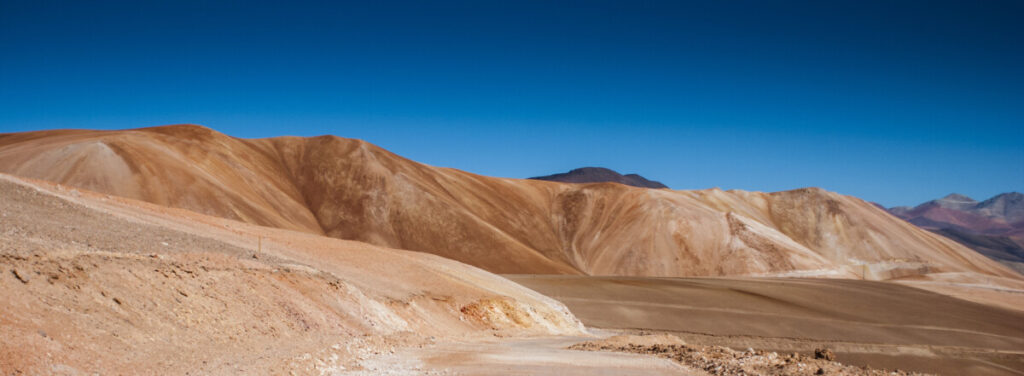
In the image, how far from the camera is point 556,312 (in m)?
34.8

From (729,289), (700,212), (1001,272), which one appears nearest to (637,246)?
(700,212)

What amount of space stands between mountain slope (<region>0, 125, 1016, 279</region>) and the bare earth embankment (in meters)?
20.9

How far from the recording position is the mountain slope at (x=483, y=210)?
67.0m

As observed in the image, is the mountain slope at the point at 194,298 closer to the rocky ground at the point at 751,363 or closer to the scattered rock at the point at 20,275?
the scattered rock at the point at 20,275

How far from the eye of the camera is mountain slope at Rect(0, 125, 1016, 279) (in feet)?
220

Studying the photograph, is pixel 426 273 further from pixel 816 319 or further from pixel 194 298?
pixel 816 319

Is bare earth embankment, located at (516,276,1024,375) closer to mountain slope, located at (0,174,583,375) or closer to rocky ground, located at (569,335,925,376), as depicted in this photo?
mountain slope, located at (0,174,583,375)

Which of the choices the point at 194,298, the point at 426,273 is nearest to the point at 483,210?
the point at 426,273

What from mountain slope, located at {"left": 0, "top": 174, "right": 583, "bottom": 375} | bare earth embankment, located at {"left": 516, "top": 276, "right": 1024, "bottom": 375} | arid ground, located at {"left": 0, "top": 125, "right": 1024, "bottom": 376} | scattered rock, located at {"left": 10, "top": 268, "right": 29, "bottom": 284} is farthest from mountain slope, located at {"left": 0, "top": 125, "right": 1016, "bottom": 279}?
scattered rock, located at {"left": 10, "top": 268, "right": 29, "bottom": 284}

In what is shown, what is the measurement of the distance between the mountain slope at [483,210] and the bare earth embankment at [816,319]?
20928 mm

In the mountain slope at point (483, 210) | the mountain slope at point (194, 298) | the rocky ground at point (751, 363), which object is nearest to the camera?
the mountain slope at point (194, 298)

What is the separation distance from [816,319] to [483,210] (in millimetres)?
49775

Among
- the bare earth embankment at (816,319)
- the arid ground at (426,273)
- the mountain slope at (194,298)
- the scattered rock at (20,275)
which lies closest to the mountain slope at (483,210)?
the arid ground at (426,273)

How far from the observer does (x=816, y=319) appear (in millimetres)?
47312
